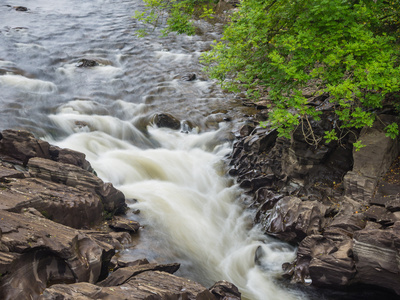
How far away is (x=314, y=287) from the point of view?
7480mm

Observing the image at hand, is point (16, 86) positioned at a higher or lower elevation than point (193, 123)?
higher

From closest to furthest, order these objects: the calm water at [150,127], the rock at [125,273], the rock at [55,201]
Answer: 1. the rock at [125,273]
2. the rock at [55,201]
3. the calm water at [150,127]

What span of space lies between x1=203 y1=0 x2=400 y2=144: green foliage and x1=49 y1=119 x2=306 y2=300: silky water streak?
3.13m

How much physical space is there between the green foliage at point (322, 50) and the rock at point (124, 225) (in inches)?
158

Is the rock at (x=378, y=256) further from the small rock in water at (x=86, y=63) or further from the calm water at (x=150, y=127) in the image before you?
the small rock in water at (x=86, y=63)

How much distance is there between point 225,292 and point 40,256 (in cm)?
328

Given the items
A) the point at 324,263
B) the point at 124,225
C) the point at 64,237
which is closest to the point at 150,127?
the point at 124,225

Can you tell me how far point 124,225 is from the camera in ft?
27.2

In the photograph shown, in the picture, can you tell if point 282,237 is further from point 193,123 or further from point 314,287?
point 193,123

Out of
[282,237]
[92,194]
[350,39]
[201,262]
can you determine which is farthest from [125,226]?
[350,39]

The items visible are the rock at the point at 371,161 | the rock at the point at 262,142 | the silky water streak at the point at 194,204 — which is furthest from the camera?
the rock at the point at 262,142

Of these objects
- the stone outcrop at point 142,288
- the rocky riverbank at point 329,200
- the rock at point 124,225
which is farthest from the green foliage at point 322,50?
the rock at point 124,225

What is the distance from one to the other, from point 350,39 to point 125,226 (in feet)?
21.0

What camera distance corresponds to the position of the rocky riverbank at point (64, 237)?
17.0 feet
